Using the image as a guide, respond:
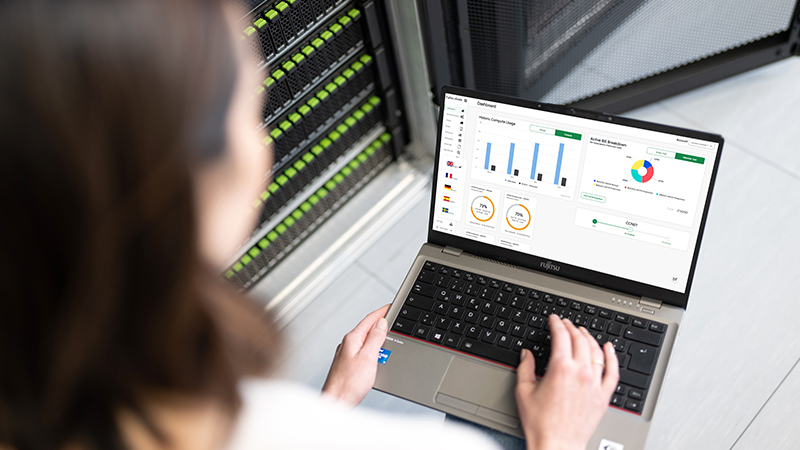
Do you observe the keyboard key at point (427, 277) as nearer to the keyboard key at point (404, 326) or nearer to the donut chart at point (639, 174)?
the keyboard key at point (404, 326)

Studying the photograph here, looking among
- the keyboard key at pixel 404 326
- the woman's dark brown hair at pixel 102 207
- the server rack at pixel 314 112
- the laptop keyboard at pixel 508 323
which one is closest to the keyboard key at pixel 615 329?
the laptop keyboard at pixel 508 323

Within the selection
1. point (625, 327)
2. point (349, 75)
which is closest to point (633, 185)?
point (625, 327)

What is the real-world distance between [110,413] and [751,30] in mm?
1815

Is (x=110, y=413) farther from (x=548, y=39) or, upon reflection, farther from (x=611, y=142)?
(x=548, y=39)

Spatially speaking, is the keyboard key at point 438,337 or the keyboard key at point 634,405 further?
the keyboard key at point 438,337

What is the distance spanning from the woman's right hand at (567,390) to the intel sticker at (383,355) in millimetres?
215

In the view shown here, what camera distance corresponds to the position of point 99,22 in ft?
1.04

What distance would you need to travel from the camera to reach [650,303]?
0.92 meters

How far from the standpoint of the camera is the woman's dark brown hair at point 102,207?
31 cm

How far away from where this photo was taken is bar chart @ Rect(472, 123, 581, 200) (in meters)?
0.89

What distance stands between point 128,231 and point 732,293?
136 cm

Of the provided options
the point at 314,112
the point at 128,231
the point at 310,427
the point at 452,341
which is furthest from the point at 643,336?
the point at 314,112

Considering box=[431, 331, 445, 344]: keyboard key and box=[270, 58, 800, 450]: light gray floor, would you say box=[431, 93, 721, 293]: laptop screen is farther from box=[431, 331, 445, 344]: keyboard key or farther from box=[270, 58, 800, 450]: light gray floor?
box=[270, 58, 800, 450]: light gray floor

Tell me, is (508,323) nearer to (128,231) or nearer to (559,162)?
(559,162)
